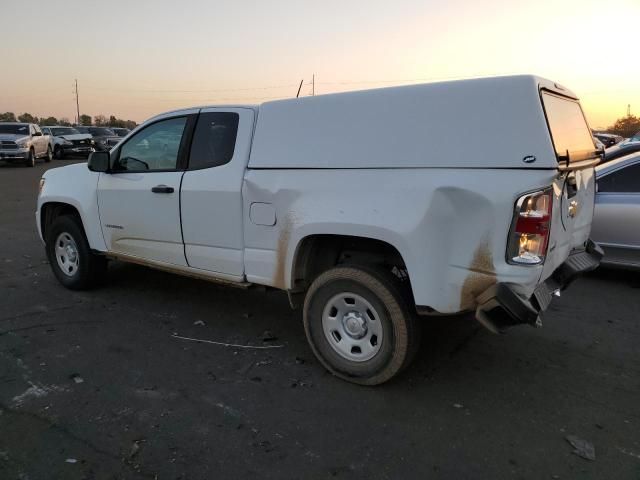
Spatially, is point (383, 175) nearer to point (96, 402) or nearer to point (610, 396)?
point (610, 396)

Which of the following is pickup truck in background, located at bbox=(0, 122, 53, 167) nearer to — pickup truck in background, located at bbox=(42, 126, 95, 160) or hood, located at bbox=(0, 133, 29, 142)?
hood, located at bbox=(0, 133, 29, 142)

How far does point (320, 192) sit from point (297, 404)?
141 centimetres

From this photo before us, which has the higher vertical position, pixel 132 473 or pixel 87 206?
pixel 87 206

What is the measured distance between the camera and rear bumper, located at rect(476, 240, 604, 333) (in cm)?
288

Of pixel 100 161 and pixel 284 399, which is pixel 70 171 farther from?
pixel 284 399

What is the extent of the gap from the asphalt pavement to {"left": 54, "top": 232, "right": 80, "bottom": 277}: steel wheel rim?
0.43 m

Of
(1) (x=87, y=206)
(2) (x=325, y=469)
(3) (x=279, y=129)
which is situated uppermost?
(3) (x=279, y=129)

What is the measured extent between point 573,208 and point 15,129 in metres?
24.7

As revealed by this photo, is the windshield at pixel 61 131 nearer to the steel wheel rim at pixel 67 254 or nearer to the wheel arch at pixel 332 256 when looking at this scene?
the steel wheel rim at pixel 67 254

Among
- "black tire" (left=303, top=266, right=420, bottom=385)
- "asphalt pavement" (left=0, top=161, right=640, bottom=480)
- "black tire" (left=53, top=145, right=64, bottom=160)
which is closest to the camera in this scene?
"asphalt pavement" (left=0, top=161, right=640, bottom=480)

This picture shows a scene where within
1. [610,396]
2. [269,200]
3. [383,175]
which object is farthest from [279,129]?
[610,396]

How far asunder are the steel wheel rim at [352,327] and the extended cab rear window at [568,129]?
60.2 inches

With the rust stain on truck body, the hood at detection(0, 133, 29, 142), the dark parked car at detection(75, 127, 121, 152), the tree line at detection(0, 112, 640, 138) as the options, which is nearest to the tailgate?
the rust stain on truck body

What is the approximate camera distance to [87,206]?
16.9 ft
